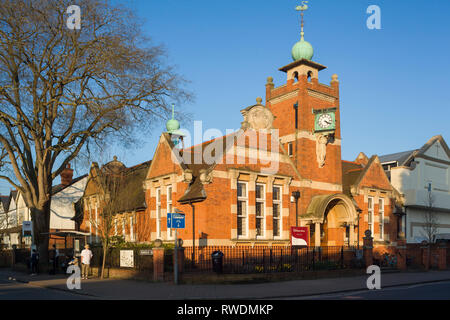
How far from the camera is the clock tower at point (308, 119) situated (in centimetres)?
3027

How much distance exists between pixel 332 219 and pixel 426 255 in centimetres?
734

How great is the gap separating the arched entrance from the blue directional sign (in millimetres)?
11785

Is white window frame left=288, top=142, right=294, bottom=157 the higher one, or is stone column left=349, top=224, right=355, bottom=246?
white window frame left=288, top=142, right=294, bottom=157

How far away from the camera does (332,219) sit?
3130 centimetres

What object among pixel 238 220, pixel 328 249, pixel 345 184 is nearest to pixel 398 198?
pixel 345 184

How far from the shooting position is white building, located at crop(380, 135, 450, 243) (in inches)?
1631

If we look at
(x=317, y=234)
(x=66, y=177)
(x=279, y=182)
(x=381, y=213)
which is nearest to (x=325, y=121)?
(x=279, y=182)

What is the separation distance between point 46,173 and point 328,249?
56.9 feet

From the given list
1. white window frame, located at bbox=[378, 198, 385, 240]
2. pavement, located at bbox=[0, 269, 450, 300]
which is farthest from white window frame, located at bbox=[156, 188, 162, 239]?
white window frame, located at bbox=[378, 198, 385, 240]

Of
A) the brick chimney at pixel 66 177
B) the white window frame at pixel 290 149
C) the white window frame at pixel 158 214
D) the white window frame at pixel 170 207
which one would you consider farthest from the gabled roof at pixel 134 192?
the brick chimney at pixel 66 177

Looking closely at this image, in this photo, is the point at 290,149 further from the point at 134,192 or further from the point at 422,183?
the point at 422,183

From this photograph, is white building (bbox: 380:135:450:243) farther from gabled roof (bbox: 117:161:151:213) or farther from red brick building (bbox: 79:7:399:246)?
gabled roof (bbox: 117:161:151:213)

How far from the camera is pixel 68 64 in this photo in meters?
26.1
